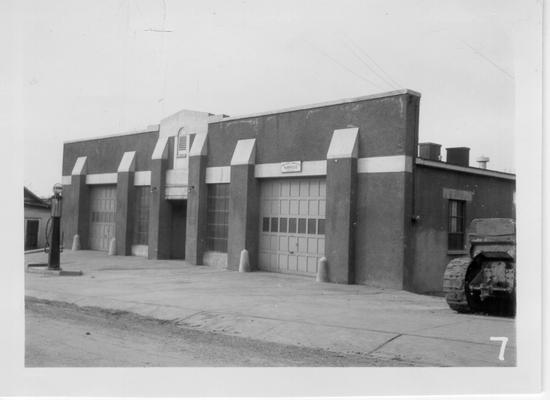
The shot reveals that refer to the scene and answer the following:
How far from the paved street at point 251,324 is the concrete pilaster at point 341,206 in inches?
37.5

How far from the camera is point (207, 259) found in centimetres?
2055

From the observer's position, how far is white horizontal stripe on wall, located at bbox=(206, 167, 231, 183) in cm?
2003

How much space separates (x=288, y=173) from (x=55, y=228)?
694 cm

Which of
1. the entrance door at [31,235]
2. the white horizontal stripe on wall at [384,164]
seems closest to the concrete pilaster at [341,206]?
the white horizontal stripe on wall at [384,164]

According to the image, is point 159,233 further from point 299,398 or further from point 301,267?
point 299,398

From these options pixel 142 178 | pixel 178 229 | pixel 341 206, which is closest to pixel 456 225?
pixel 341 206

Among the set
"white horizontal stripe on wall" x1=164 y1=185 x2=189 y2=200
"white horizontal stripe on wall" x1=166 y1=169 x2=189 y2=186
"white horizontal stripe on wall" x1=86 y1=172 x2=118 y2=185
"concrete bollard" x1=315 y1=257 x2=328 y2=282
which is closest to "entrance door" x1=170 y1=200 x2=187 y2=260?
"white horizontal stripe on wall" x1=164 y1=185 x2=189 y2=200

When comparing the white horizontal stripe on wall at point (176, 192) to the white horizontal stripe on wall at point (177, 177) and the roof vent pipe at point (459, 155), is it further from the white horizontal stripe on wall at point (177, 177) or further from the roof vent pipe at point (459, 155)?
the roof vent pipe at point (459, 155)

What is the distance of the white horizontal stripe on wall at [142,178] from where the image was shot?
22.1 metres

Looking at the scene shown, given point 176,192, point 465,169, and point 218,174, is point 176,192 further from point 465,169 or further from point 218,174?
point 465,169

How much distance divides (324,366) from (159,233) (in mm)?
14561

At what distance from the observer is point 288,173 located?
1808 centimetres

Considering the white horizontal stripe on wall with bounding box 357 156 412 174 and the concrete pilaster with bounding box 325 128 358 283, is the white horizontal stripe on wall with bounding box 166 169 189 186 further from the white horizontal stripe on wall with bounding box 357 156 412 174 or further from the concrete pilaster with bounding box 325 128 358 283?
the white horizontal stripe on wall with bounding box 357 156 412 174
